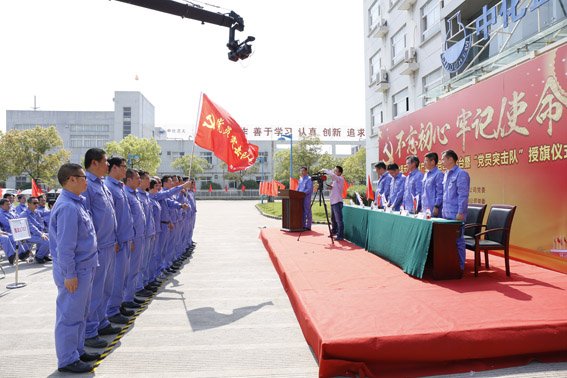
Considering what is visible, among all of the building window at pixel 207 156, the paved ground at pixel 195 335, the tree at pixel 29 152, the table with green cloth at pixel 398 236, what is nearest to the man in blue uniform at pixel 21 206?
the paved ground at pixel 195 335

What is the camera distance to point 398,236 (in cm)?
501

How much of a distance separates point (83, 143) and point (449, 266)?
183 feet

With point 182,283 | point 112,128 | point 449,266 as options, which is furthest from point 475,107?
point 112,128

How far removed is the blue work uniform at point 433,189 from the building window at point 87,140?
53656 millimetres

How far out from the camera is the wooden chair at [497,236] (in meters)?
4.31

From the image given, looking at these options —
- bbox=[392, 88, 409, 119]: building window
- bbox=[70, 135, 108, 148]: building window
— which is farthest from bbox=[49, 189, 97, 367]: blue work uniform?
bbox=[70, 135, 108, 148]: building window

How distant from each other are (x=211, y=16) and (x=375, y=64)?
624 inches

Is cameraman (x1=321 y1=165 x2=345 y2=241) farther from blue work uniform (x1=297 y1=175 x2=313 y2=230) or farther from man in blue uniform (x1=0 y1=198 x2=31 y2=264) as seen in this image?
man in blue uniform (x1=0 y1=198 x2=31 y2=264)

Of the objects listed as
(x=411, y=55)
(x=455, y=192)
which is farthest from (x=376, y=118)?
(x=455, y=192)

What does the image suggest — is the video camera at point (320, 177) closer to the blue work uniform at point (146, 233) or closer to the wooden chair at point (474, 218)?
the wooden chair at point (474, 218)

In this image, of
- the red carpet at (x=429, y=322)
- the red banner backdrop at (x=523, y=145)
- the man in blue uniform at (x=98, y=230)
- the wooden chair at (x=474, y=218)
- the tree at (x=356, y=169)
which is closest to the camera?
the red carpet at (x=429, y=322)

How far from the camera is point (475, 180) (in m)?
6.38

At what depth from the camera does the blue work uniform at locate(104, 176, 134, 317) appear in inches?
145

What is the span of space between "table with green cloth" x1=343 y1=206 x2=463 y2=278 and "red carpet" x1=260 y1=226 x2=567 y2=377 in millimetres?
310
